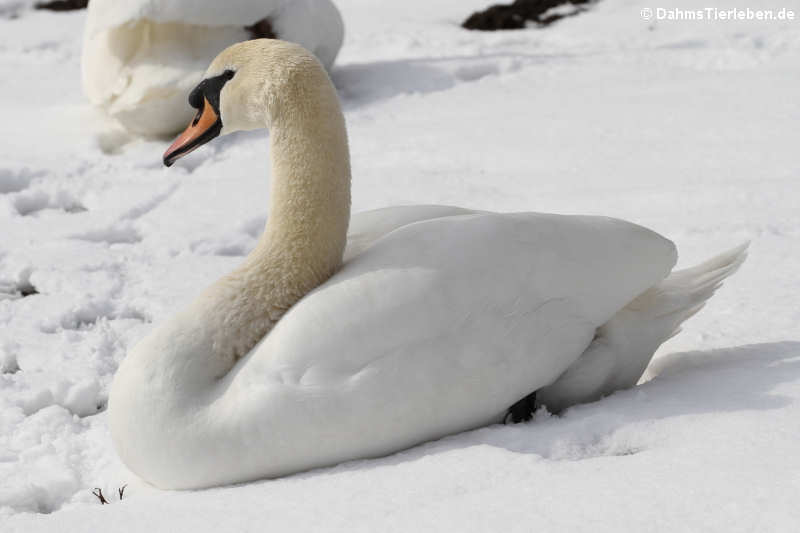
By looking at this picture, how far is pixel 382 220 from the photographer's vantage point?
325cm

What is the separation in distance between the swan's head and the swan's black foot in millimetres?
975

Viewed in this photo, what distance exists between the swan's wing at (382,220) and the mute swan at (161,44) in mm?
3029

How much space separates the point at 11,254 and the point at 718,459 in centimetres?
326

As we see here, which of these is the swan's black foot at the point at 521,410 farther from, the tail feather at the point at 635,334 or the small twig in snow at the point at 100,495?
the small twig in snow at the point at 100,495

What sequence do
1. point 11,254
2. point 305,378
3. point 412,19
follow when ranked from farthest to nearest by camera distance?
1. point 412,19
2. point 11,254
3. point 305,378

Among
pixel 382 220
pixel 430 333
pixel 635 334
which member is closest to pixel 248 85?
pixel 382 220

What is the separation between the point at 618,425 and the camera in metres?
2.71

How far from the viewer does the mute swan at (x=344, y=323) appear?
8.64ft

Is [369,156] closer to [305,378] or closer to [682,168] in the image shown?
[682,168]

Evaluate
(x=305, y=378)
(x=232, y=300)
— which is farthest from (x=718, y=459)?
(x=232, y=300)

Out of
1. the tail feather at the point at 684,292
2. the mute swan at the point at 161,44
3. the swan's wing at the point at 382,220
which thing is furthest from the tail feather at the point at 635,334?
the mute swan at the point at 161,44

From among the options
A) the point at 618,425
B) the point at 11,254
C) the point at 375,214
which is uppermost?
the point at 375,214

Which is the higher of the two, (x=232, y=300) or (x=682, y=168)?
(x=232, y=300)

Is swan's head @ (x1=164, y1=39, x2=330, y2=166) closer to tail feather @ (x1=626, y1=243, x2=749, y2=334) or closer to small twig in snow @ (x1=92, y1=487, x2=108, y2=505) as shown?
small twig in snow @ (x1=92, y1=487, x2=108, y2=505)
